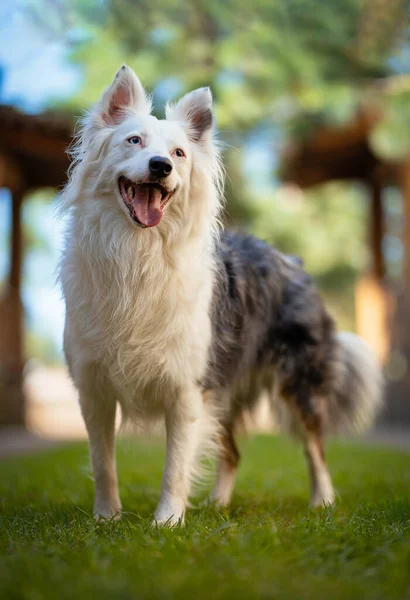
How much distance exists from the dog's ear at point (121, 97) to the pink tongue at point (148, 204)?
496 millimetres

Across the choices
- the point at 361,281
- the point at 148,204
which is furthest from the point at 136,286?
the point at 361,281

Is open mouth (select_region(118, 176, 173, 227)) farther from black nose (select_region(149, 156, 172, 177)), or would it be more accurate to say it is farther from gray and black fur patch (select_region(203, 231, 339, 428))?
gray and black fur patch (select_region(203, 231, 339, 428))

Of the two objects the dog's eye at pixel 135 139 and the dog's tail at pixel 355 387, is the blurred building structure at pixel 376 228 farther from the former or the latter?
the dog's eye at pixel 135 139

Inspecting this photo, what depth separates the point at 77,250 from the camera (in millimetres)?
3807

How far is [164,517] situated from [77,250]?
4.58 feet

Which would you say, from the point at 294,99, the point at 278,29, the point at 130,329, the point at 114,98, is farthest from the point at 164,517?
the point at 294,99

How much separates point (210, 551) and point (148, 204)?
5.55ft

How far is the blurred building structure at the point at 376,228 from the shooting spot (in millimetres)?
12016

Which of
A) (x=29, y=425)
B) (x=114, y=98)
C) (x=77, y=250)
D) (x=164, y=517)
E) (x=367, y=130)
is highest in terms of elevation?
(x=367, y=130)

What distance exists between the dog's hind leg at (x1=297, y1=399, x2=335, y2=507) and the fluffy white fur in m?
1.20

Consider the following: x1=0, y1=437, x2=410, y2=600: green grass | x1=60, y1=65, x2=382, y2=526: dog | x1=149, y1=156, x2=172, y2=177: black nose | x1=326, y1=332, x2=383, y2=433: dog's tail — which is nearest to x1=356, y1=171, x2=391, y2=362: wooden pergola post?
x1=326, y1=332, x2=383, y2=433: dog's tail

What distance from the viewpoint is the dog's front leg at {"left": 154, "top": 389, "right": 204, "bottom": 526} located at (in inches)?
149

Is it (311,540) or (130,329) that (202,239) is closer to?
(130,329)

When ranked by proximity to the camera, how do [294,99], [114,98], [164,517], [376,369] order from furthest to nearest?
[294,99] → [376,369] → [114,98] → [164,517]
